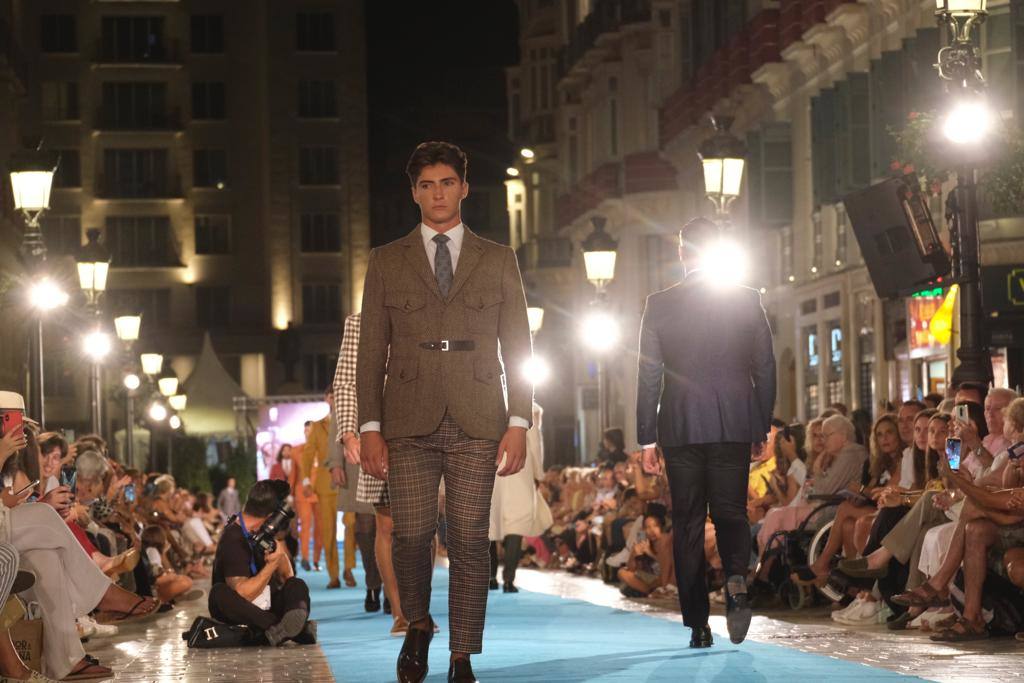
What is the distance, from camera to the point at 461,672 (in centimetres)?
913

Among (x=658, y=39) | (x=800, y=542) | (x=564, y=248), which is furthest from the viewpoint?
(x=564, y=248)

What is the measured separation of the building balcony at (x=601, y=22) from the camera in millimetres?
50875

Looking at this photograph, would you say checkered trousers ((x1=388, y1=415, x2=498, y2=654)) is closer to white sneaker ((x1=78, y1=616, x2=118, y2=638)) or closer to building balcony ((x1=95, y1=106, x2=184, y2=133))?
white sneaker ((x1=78, y1=616, x2=118, y2=638))

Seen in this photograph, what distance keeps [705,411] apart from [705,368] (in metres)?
0.28

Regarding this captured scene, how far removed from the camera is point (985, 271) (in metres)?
27.3

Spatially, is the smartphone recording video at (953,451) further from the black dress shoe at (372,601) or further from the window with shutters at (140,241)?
the window with shutters at (140,241)

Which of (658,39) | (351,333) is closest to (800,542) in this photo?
(351,333)

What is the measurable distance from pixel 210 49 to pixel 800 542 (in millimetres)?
70697

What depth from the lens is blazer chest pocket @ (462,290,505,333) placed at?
9.30 metres

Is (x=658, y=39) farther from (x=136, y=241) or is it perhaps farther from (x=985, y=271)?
(x=136, y=241)

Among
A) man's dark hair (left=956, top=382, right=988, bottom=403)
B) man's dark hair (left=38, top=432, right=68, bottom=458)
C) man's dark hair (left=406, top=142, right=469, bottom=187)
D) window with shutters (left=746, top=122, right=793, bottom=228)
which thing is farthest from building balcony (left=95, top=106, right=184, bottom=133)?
man's dark hair (left=406, top=142, right=469, bottom=187)

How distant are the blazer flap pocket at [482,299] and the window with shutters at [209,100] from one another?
7638cm

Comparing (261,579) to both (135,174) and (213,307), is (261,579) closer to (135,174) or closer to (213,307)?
(213,307)

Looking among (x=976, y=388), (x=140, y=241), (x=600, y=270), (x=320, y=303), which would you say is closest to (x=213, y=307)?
(x=140, y=241)
